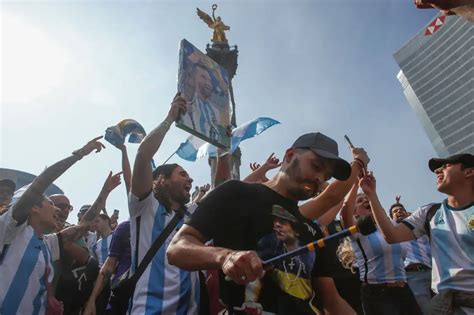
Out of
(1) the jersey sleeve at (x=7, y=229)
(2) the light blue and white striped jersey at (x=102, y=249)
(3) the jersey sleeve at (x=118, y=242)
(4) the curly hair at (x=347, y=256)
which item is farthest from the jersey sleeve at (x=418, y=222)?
(2) the light blue and white striped jersey at (x=102, y=249)

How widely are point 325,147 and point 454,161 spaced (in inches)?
78.3

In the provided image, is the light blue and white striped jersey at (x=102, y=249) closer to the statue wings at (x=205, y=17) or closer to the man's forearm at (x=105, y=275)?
the man's forearm at (x=105, y=275)

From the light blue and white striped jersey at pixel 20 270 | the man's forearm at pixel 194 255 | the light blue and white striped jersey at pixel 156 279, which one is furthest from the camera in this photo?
the light blue and white striped jersey at pixel 20 270

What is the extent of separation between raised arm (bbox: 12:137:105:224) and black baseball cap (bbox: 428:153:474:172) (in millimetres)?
3422

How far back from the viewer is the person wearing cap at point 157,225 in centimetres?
277

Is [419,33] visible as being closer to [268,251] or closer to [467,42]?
[467,42]

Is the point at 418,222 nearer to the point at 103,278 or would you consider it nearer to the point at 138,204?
the point at 138,204

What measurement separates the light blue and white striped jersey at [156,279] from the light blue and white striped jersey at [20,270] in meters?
1.09

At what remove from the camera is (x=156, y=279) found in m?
2.83

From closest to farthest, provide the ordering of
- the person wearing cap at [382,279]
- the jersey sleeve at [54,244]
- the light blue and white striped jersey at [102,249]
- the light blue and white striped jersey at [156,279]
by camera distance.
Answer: the light blue and white striped jersey at [156,279] → the jersey sleeve at [54,244] → the person wearing cap at [382,279] → the light blue and white striped jersey at [102,249]

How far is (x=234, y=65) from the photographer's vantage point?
30.2 meters

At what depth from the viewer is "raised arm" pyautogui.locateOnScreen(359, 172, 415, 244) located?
3.47 metres

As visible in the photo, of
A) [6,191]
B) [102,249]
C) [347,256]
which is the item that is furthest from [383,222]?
[102,249]

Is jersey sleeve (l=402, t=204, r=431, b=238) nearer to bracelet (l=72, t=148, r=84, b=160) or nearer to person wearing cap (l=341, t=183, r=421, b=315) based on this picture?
person wearing cap (l=341, t=183, r=421, b=315)
